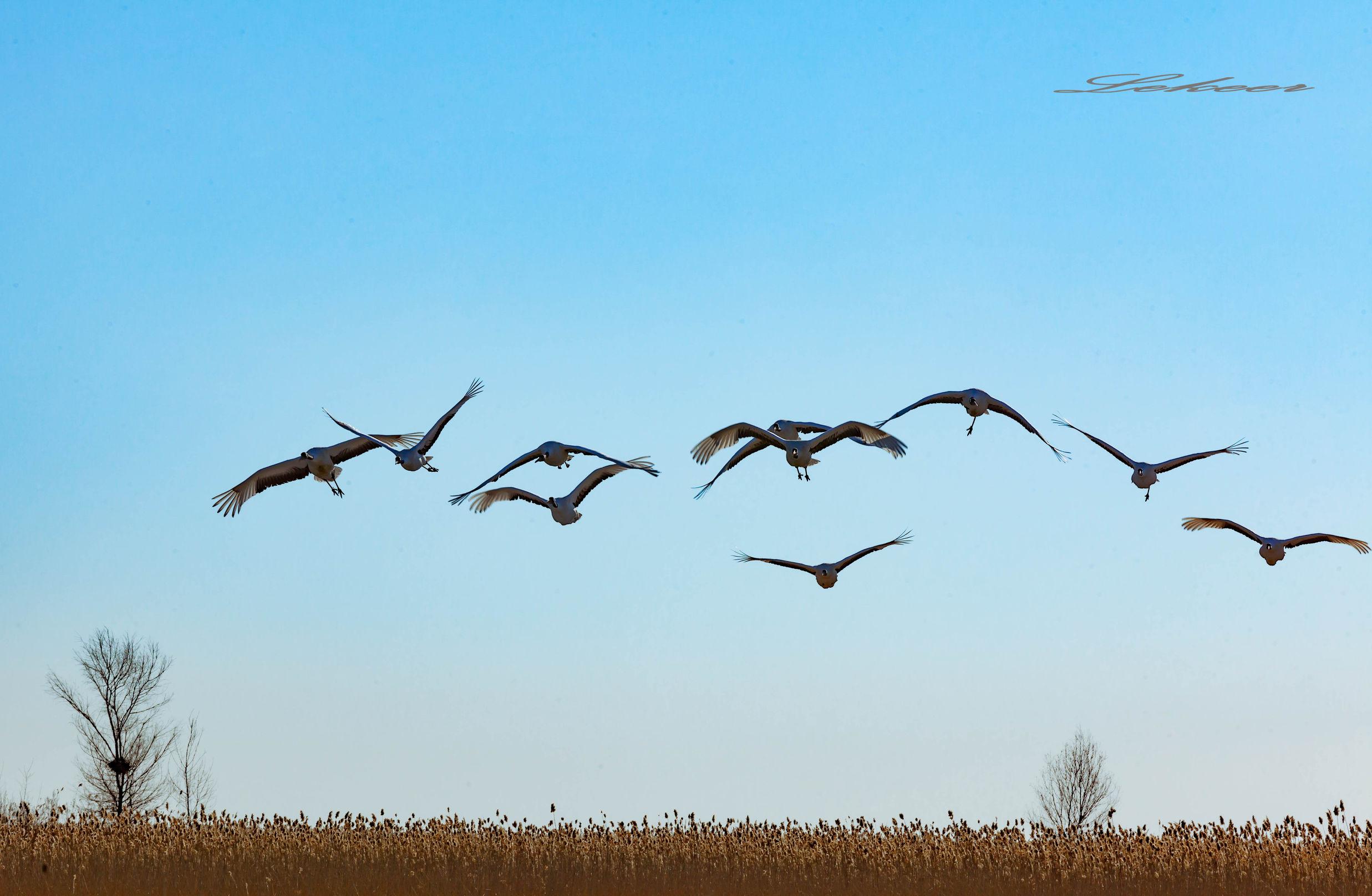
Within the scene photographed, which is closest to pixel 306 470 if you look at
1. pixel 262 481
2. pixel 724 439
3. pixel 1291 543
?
pixel 262 481

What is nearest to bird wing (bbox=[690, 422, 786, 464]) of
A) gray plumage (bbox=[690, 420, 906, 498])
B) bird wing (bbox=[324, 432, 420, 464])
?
gray plumage (bbox=[690, 420, 906, 498])

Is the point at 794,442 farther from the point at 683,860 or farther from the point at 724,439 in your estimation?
the point at 683,860

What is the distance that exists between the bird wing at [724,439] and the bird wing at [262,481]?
171 inches

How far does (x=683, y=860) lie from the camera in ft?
57.5

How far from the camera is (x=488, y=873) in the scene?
16.9m

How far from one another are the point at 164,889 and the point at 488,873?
11.4 feet

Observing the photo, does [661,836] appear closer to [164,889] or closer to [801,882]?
[801,882]

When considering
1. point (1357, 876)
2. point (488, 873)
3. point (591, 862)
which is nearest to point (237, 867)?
point (488, 873)

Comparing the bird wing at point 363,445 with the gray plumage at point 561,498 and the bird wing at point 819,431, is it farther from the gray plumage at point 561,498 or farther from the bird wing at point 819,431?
the bird wing at point 819,431

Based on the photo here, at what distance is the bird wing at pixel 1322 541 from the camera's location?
56.7 ft

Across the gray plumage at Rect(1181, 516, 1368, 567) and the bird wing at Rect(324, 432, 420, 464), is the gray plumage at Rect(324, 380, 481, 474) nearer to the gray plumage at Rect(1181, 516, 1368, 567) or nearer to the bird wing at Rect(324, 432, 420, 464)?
the bird wing at Rect(324, 432, 420, 464)

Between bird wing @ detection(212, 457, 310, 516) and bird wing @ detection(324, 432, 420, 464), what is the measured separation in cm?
32

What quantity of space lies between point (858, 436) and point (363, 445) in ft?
17.7

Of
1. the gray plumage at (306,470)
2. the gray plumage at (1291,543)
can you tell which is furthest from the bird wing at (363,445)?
the gray plumage at (1291,543)
